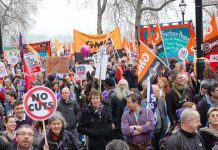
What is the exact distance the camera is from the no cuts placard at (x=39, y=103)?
241 inches

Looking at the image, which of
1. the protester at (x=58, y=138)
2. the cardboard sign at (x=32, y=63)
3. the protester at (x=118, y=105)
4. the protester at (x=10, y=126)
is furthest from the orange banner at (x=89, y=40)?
the protester at (x=58, y=138)

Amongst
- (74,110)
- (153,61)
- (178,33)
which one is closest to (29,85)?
(74,110)

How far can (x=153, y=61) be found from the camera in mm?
9039

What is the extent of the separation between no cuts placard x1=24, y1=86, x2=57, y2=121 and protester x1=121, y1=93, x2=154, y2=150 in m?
1.20

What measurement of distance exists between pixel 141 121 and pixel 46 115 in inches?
58.0

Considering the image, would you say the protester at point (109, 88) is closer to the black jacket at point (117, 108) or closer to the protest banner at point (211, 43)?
the black jacket at point (117, 108)

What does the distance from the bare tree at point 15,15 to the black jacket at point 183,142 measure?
34493 mm

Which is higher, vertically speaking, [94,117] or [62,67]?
[62,67]

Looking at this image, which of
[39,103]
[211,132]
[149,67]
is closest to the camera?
[211,132]

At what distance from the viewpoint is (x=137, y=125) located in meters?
6.79

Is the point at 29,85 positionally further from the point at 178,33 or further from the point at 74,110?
the point at 178,33

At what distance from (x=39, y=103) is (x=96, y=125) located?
1375 mm

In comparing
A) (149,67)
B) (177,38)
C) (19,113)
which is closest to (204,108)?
(149,67)

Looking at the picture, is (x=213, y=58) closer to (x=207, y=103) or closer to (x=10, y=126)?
(x=207, y=103)
